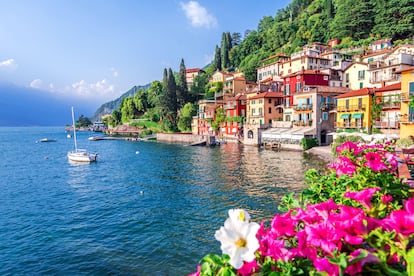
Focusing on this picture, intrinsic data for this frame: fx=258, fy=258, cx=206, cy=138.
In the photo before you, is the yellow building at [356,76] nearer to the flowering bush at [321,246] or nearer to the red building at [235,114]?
the red building at [235,114]

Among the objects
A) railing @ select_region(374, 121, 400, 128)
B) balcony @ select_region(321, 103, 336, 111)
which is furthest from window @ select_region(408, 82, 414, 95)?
balcony @ select_region(321, 103, 336, 111)

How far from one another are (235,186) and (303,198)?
62.9ft

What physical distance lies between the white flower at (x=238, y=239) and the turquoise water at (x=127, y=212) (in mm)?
9633

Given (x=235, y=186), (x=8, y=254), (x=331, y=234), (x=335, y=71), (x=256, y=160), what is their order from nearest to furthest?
(x=331, y=234), (x=8, y=254), (x=235, y=186), (x=256, y=160), (x=335, y=71)

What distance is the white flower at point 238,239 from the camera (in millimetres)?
1515

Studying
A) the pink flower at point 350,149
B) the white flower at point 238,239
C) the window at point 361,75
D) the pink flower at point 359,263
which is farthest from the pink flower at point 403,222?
the window at point 361,75

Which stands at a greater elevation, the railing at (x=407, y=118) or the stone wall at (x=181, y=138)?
→ the railing at (x=407, y=118)

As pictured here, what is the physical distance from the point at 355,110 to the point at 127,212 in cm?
3571

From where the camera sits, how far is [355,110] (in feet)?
126

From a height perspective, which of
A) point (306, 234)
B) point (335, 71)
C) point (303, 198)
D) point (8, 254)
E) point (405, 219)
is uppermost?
point (335, 71)

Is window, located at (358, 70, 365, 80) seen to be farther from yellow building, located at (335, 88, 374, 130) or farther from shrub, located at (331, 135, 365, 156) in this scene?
shrub, located at (331, 135, 365, 156)

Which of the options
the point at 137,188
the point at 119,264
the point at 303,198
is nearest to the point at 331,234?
the point at 303,198

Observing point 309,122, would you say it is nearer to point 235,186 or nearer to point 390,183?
point 235,186

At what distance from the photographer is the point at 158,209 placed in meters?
17.7
